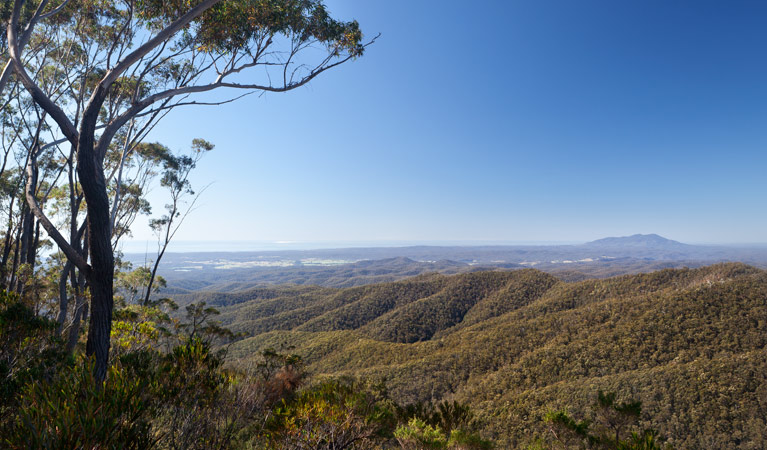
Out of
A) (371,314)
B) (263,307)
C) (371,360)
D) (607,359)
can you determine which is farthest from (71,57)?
(263,307)

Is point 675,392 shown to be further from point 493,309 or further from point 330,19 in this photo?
point 493,309

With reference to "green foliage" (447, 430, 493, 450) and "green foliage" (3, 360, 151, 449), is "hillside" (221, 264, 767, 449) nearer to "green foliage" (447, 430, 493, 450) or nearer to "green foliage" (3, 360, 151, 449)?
"green foliage" (447, 430, 493, 450)

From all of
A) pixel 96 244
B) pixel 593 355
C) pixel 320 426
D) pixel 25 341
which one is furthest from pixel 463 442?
pixel 593 355

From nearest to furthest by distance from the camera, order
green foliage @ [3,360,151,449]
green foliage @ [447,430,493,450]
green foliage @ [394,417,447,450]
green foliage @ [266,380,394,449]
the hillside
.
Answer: green foliage @ [3,360,151,449]
green foliage @ [266,380,394,449]
green foliage @ [394,417,447,450]
green foliage @ [447,430,493,450]
the hillside

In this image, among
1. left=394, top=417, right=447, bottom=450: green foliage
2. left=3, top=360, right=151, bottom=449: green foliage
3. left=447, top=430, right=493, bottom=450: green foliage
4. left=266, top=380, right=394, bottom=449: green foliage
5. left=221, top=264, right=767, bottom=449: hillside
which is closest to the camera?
left=3, top=360, right=151, bottom=449: green foliage

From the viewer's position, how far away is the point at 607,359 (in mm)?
34438

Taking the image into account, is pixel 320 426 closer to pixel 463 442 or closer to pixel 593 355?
pixel 463 442

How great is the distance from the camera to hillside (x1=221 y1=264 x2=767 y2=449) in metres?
24.7

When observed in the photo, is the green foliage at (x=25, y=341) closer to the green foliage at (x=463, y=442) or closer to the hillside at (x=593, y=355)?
the green foliage at (x=463, y=442)

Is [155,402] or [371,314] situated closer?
[155,402]

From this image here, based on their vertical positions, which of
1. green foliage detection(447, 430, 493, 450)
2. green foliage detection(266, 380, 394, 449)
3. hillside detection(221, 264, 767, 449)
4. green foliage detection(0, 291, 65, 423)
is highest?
green foliage detection(0, 291, 65, 423)

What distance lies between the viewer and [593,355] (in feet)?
115

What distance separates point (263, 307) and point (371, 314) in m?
31.3

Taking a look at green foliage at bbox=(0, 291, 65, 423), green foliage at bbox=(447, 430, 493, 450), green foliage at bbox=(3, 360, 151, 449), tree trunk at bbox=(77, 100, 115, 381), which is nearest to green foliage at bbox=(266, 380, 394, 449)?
green foliage at bbox=(3, 360, 151, 449)
